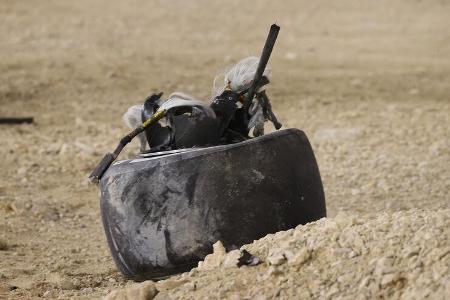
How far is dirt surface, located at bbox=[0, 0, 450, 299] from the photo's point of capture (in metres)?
4.45

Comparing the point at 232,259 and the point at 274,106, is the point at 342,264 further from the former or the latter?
the point at 274,106

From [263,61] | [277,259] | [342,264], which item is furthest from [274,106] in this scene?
[342,264]

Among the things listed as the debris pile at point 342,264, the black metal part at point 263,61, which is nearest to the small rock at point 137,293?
the debris pile at point 342,264

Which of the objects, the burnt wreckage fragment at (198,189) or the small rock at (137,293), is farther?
the burnt wreckage fragment at (198,189)

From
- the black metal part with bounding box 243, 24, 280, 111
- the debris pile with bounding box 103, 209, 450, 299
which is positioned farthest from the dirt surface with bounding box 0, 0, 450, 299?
the black metal part with bounding box 243, 24, 280, 111

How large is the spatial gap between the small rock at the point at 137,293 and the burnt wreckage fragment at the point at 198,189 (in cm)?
37

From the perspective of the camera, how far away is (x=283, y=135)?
504 cm

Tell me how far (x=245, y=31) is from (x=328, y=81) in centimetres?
376

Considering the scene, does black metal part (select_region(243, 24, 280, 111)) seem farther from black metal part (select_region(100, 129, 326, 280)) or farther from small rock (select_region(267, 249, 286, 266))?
small rock (select_region(267, 249, 286, 266))

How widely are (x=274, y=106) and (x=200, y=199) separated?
609cm

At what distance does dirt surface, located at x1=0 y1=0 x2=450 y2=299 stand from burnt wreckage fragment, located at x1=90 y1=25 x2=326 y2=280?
0.28 metres

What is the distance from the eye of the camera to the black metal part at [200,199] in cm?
488

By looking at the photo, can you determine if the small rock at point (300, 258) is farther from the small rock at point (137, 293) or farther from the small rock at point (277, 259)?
the small rock at point (137, 293)

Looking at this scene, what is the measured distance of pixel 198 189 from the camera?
4.88m
